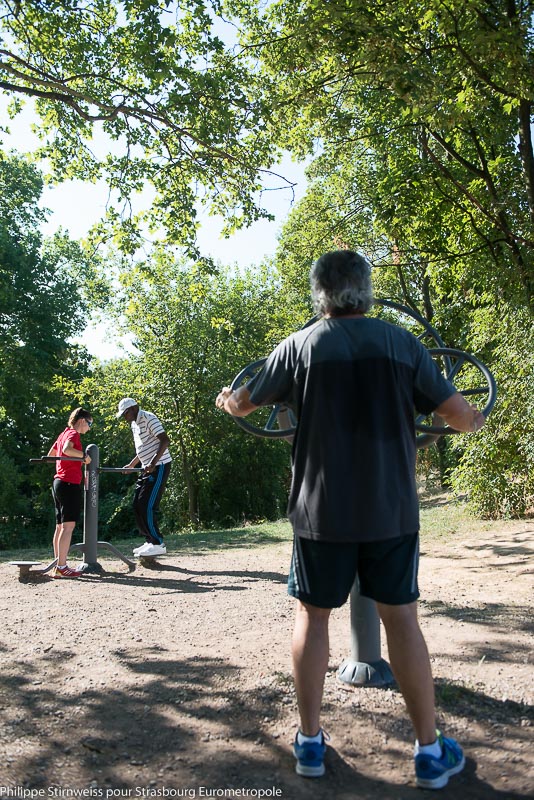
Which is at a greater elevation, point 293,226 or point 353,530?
point 293,226

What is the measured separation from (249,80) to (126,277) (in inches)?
137

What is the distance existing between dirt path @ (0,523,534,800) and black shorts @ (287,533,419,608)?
0.67 m

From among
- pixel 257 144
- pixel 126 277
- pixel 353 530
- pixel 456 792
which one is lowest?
pixel 456 792

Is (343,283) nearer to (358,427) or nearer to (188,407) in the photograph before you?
(358,427)

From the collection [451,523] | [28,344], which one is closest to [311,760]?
[451,523]

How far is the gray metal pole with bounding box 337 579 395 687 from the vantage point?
3473 millimetres

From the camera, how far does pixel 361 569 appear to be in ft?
8.20

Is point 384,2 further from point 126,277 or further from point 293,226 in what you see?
point 293,226

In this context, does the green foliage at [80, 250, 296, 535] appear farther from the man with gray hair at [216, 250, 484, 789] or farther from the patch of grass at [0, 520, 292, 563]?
the man with gray hair at [216, 250, 484, 789]

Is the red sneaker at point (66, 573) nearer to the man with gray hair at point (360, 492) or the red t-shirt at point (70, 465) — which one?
the red t-shirt at point (70, 465)

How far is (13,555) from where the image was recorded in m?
10.3

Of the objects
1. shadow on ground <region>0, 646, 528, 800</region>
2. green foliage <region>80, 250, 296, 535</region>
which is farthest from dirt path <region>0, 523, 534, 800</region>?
green foliage <region>80, 250, 296, 535</region>

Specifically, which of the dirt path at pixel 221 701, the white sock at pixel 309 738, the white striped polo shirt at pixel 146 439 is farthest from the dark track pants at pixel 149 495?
the white sock at pixel 309 738

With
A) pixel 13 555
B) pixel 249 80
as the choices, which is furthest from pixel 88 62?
pixel 13 555
